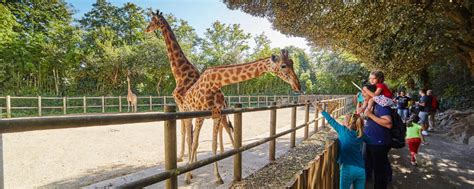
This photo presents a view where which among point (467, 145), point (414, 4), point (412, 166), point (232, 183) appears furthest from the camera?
point (467, 145)

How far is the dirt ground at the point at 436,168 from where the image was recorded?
4000 mm

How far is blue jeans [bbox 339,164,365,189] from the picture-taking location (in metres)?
2.63

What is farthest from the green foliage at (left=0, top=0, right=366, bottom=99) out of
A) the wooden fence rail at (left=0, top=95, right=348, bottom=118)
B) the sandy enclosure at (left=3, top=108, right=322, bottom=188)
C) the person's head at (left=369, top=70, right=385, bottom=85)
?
the person's head at (left=369, top=70, right=385, bottom=85)

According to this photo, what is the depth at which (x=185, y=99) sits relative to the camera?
14.0 ft

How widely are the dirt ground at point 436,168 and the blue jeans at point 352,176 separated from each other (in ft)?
4.10

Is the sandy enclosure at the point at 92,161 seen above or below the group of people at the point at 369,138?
below

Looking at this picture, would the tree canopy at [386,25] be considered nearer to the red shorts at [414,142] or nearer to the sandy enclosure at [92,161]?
the red shorts at [414,142]

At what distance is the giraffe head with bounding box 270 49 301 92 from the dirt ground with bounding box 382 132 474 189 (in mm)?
1715

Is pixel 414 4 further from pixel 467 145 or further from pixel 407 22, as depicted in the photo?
pixel 467 145

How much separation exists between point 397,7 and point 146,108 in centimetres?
1740

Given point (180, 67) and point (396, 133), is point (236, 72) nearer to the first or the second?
point (180, 67)

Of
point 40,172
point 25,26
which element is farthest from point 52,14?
point 40,172

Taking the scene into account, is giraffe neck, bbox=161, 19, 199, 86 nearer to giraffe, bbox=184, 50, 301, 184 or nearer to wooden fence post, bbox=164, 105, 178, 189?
giraffe, bbox=184, 50, 301, 184

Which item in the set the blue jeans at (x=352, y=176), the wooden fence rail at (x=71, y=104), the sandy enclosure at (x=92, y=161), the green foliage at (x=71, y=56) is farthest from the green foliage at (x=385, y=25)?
the green foliage at (x=71, y=56)
